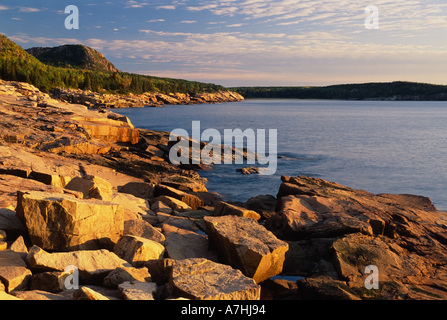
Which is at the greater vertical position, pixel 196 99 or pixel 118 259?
pixel 196 99

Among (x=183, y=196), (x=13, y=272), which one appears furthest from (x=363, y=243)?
(x=13, y=272)

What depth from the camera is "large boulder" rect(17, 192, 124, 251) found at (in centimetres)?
762

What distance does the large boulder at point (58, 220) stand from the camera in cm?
762

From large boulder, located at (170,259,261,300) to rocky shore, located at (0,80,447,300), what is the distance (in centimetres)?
2

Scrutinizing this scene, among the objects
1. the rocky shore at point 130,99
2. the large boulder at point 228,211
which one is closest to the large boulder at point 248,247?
the large boulder at point 228,211

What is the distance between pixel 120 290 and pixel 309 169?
24521mm

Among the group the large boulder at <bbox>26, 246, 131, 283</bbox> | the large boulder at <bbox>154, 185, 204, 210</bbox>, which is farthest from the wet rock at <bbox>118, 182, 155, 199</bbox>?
the large boulder at <bbox>26, 246, 131, 283</bbox>

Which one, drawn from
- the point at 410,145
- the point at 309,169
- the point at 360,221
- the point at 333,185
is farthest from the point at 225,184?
the point at 410,145

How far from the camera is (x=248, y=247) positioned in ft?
27.3

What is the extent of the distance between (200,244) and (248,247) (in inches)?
66.2

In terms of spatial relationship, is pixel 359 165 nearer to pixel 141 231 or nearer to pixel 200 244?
pixel 200 244

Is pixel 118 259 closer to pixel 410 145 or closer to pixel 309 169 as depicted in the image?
pixel 309 169

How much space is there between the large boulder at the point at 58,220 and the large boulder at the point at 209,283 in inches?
85.7

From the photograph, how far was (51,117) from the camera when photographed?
968 inches
